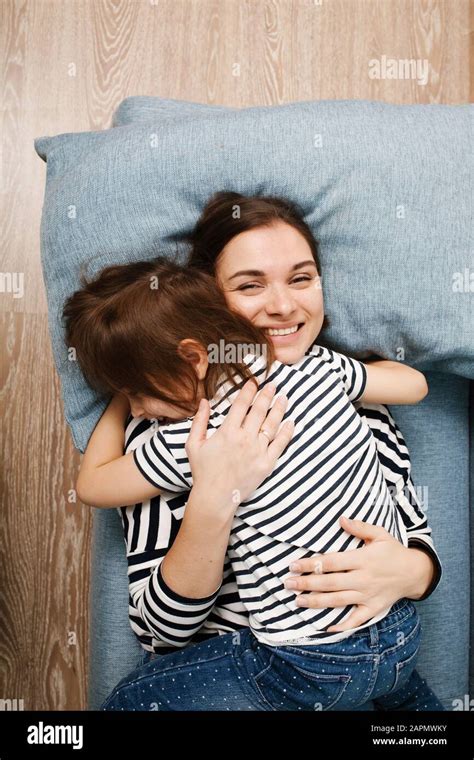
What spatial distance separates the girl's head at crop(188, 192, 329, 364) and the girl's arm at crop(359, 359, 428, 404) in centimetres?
10

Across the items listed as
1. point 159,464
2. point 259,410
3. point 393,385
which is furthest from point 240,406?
point 393,385

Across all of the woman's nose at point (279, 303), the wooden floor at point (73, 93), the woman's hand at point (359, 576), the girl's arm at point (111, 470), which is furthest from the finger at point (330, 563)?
the wooden floor at point (73, 93)

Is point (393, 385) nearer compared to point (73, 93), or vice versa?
point (393, 385)

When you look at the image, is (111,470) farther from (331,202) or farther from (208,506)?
(331,202)

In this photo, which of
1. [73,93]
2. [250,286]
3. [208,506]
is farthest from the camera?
[73,93]

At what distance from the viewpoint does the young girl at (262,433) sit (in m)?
0.88

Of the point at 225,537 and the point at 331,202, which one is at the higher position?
the point at 331,202

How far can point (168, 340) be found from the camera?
91 cm

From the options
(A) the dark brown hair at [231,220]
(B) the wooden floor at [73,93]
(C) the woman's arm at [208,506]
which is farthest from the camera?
(B) the wooden floor at [73,93]

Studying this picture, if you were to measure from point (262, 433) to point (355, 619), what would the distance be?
0.84ft

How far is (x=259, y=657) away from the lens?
890 mm

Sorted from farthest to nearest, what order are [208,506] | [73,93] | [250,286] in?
[73,93], [250,286], [208,506]

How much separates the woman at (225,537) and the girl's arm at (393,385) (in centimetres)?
7

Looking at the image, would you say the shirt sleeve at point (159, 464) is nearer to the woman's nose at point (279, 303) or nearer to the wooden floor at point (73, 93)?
the woman's nose at point (279, 303)
